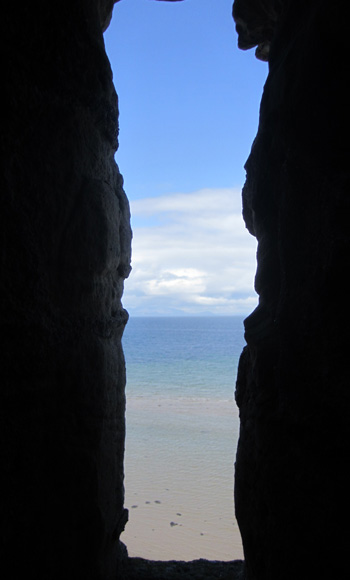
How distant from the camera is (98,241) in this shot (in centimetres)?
184

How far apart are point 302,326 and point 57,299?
836mm

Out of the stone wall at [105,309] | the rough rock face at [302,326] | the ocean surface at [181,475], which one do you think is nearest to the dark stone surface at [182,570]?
the stone wall at [105,309]

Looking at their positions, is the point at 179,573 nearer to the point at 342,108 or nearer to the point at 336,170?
the point at 336,170

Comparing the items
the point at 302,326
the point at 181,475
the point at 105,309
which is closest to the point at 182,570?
the point at 105,309

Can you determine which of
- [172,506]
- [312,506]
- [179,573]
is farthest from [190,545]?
[312,506]

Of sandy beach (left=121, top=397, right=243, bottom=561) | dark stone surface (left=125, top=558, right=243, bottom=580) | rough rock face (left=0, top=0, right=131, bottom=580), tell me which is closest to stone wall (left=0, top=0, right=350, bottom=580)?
rough rock face (left=0, top=0, right=131, bottom=580)

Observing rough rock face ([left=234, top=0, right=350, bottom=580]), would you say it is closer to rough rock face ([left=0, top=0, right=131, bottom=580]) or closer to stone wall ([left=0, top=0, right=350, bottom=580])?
stone wall ([left=0, top=0, right=350, bottom=580])

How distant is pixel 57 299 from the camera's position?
173 centimetres

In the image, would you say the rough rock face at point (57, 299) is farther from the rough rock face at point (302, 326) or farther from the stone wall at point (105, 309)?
the rough rock face at point (302, 326)

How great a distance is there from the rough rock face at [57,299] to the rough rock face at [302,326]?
23.5 inches

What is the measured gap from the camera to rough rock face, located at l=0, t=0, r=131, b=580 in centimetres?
159

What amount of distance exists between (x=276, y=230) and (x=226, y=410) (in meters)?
9.62

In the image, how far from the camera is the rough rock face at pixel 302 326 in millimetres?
1426

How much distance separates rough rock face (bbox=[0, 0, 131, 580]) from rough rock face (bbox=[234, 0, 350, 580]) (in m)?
0.60
